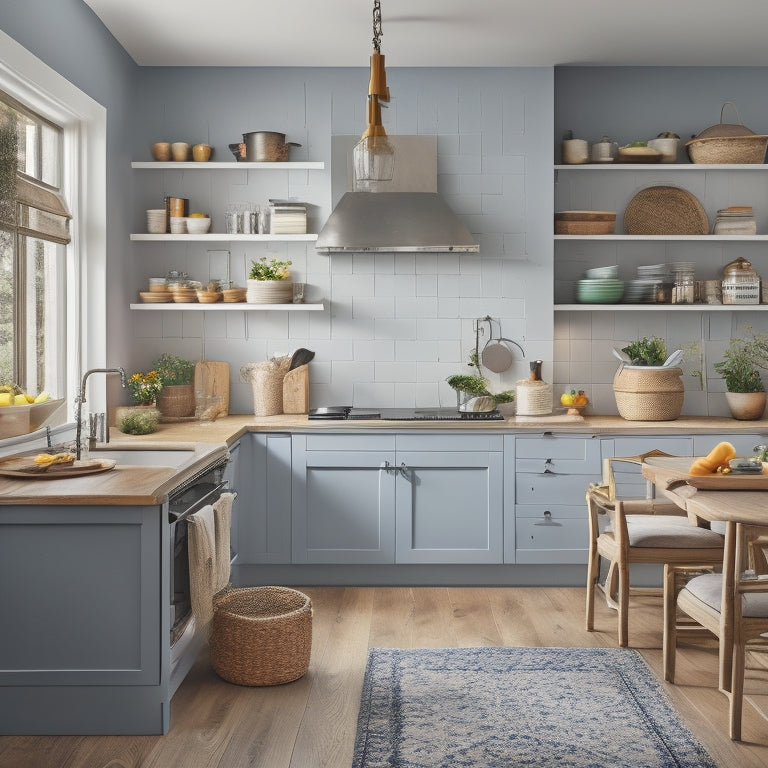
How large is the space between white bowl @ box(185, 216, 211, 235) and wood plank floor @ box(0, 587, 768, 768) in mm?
2158

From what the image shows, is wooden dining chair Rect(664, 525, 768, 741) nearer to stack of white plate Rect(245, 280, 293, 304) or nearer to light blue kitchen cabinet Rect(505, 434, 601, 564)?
light blue kitchen cabinet Rect(505, 434, 601, 564)

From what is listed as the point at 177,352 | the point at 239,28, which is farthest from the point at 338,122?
the point at 177,352

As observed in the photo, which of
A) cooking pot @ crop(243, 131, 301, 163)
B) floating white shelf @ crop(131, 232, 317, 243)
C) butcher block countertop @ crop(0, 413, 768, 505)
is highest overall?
cooking pot @ crop(243, 131, 301, 163)

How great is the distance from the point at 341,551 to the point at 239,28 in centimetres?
282

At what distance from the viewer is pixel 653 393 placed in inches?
192

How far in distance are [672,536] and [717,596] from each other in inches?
24.7

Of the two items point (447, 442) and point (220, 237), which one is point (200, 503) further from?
point (220, 237)

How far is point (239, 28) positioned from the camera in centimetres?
457

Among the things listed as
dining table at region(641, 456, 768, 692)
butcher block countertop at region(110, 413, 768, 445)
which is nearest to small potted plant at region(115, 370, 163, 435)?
butcher block countertop at region(110, 413, 768, 445)

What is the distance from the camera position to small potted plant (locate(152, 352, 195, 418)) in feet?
16.1

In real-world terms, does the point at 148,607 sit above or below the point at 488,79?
below

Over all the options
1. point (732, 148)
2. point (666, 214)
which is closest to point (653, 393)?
point (666, 214)

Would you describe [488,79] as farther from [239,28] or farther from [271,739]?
[271,739]

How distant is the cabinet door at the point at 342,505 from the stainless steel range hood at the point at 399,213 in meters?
1.13
